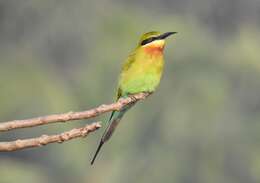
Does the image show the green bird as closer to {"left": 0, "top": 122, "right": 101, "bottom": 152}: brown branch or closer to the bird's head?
the bird's head

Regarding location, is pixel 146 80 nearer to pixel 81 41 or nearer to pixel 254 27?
pixel 81 41

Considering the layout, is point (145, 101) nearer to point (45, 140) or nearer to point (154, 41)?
point (154, 41)

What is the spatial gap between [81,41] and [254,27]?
485 cm

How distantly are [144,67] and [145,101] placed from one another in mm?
15497

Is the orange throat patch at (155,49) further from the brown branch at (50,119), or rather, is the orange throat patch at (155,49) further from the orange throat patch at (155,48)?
the brown branch at (50,119)

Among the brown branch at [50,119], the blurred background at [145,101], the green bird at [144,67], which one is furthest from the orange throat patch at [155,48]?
the blurred background at [145,101]

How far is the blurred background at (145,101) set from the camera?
16.8m

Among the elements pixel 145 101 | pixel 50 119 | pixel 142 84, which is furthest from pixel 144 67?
pixel 145 101

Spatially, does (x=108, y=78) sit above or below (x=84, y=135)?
below

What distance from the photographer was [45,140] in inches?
54.2

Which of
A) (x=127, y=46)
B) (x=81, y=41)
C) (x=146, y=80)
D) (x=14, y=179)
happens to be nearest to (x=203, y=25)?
(x=81, y=41)

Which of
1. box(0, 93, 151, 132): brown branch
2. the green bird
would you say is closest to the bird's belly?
the green bird

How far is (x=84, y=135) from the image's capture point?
1.38 metres

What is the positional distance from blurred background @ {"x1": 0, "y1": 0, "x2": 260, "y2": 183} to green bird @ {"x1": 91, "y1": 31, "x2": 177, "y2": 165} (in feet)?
36.7
